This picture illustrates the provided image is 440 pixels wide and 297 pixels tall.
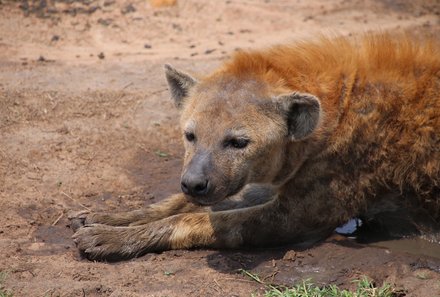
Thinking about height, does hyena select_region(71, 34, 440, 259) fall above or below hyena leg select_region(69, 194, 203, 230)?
above

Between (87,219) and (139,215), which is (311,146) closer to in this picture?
(139,215)

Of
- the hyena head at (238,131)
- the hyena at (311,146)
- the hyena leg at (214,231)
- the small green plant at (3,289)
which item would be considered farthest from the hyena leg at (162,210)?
the small green plant at (3,289)

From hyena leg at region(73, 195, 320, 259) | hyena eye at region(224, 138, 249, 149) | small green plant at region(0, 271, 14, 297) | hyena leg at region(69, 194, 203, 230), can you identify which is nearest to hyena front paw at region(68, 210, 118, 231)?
hyena leg at region(69, 194, 203, 230)

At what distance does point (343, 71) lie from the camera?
445 centimetres

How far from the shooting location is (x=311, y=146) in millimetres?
4340

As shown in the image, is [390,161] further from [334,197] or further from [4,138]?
[4,138]

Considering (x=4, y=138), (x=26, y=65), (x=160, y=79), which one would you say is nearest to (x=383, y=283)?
(x=4, y=138)

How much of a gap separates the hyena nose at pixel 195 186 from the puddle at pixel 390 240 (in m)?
1.27

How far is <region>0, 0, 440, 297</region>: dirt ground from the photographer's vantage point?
4023 millimetres

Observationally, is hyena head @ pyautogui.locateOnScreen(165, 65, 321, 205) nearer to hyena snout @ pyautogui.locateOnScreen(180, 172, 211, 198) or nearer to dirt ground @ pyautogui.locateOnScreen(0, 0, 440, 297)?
hyena snout @ pyautogui.locateOnScreen(180, 172, 211, 198)

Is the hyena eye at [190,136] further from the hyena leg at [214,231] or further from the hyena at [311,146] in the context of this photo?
the hyena leg at [214,231]

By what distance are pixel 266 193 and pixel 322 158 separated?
0.66 meters

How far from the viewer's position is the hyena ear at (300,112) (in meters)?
4.08

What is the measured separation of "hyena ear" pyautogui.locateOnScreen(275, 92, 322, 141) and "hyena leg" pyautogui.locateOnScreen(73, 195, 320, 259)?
0.51 m
